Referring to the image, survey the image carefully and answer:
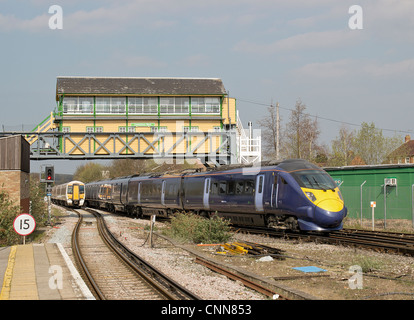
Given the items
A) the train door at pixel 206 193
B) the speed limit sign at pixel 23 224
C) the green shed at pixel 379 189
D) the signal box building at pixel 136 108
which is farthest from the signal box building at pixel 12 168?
the green shed at pixel 379 189

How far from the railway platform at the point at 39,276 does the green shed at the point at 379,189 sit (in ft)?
55.0

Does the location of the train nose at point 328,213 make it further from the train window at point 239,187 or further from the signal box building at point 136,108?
the signal box building at point 136,108

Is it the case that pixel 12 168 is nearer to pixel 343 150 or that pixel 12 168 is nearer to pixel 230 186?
pixel 230 186

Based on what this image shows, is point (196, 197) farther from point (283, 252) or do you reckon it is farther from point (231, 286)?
point (231, 286)

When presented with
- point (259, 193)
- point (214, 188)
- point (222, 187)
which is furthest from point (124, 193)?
point (259, 193)

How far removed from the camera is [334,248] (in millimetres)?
15773

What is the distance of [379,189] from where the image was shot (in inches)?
1051

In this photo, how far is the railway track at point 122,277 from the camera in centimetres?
1002

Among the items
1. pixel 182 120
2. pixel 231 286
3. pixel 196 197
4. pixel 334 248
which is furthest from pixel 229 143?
pixel 231 286

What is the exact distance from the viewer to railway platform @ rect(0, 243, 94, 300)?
30.7 ft

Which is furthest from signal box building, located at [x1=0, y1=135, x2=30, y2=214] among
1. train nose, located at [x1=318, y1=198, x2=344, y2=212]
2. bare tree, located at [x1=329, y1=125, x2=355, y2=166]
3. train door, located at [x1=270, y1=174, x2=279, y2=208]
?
bare tree, located at [x1=329, y1=125, x2=355, y2=166]

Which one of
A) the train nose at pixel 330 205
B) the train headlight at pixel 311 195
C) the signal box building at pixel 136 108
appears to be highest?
the signal box building at pixel 136 108

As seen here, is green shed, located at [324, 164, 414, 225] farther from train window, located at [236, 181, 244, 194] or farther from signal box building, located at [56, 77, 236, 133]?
signal box building, located at [56, 77, 236, 133]

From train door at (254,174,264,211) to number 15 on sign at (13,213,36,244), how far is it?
28.6 ft
